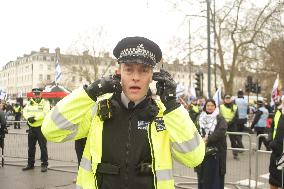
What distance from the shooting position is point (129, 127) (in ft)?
8.30

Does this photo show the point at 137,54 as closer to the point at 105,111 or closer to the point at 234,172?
the point at 105,111

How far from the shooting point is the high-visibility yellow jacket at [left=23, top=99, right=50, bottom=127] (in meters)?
9.98

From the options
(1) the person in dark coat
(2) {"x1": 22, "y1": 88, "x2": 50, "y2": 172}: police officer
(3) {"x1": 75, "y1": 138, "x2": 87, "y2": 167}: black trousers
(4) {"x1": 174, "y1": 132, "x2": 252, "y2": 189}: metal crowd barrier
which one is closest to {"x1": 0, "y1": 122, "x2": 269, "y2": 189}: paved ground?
(4) {"x1": 174, "y1": 132, "x2": 252, "y2": 189}: metal crowd barrier

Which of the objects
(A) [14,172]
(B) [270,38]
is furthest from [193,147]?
(B) [270,38]

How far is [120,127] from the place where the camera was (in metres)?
2.53

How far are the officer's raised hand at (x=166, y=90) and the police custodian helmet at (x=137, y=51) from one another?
4.0 inches

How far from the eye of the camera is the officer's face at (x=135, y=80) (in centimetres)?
250

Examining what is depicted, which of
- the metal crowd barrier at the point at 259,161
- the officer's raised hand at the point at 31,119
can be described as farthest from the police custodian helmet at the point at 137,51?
the officer's raised hand at the point at 31,119

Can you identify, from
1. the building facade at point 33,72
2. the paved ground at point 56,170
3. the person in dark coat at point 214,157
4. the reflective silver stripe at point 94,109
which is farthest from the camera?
the building facade at point 33,72

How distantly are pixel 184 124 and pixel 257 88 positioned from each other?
88.6 feet

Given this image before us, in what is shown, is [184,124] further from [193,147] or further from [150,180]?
[150,180]

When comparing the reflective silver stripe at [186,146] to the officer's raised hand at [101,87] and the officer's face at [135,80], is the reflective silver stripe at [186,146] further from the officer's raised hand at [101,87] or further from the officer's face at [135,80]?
the officer's raised hand at [101,87]

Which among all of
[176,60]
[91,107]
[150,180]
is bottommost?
[150,180]

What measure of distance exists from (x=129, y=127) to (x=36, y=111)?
800cm
